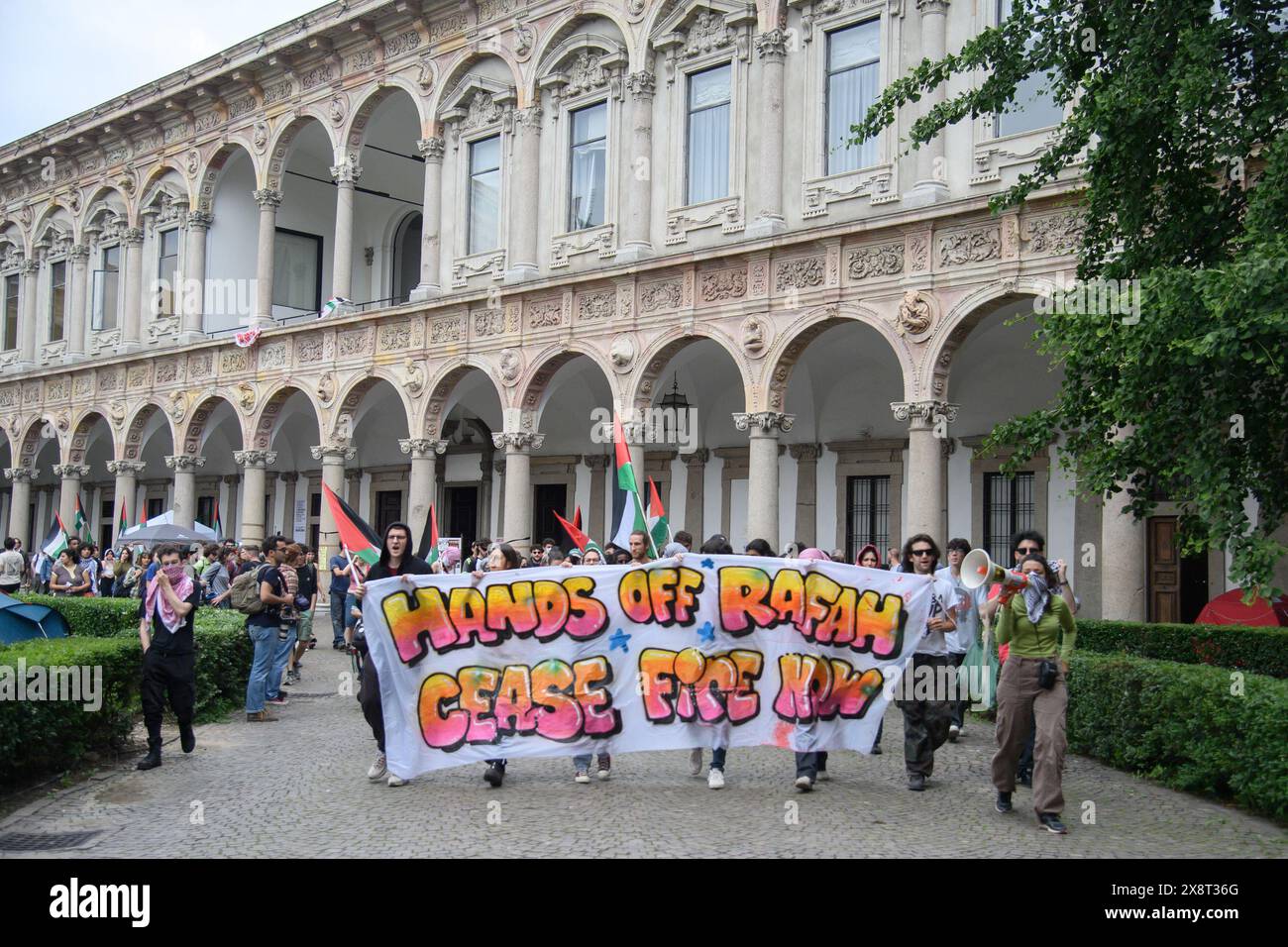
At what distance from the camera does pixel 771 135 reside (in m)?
19.2

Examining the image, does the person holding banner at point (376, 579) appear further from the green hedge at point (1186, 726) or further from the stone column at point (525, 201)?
the stone column at point (525, 201)

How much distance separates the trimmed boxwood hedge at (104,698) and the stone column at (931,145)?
35.7 ft

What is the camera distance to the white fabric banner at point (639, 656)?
357 inches

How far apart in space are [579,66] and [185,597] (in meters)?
15.3

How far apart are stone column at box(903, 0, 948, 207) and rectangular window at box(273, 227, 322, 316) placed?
18260 mm

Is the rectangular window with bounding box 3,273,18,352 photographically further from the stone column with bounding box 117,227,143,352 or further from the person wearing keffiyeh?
the person wearing keffiyeh

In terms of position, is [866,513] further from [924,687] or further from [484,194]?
[924,687]

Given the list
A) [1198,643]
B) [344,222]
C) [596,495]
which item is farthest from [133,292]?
[1198,643]

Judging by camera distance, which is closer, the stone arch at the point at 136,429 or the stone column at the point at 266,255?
the stone column at the point at 266,255

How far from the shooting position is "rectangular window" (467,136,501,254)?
78.3 ft

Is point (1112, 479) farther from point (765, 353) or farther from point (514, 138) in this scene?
point (514, 138)

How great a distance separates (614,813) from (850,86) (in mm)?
13932

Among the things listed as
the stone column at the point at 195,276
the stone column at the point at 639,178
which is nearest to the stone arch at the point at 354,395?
the stone column at the point at 195,276

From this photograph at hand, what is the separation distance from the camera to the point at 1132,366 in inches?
365
